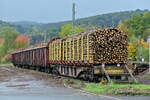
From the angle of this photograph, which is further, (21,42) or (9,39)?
(21,42)

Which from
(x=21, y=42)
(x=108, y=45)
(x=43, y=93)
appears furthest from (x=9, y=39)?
(x=43, y=93)

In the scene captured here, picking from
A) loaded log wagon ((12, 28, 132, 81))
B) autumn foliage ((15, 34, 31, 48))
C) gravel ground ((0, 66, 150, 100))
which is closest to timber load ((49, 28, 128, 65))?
loaded log wagon ((12, 28, 132, 81))

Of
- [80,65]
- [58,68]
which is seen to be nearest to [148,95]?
[80,65]

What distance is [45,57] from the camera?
1663 inches

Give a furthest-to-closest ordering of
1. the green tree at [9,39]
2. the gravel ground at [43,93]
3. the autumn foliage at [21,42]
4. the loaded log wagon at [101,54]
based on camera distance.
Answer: the autumn foliage at [21,42] < the green tree at [9,39] < the loaded log wagon at [101,54] < the gravel ground at [43,93]

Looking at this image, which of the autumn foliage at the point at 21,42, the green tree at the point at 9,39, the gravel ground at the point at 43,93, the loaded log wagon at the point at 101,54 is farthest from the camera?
the autumn foliage at the point at 21,42

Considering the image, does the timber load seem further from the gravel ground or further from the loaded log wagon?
the gravel ground

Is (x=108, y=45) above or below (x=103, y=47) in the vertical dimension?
above

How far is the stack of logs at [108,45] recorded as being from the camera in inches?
1067

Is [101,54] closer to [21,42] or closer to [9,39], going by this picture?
[9,39]

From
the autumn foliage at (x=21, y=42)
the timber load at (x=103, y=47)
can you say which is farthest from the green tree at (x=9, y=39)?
the timber load at (x=103, y=47)

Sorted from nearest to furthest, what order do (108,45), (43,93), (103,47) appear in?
(43,93), (103,47), (108,45)

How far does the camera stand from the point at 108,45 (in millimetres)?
27406

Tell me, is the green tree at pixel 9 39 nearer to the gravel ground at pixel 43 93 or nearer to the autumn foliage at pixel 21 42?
the autumn foliage at pixel 21 42
